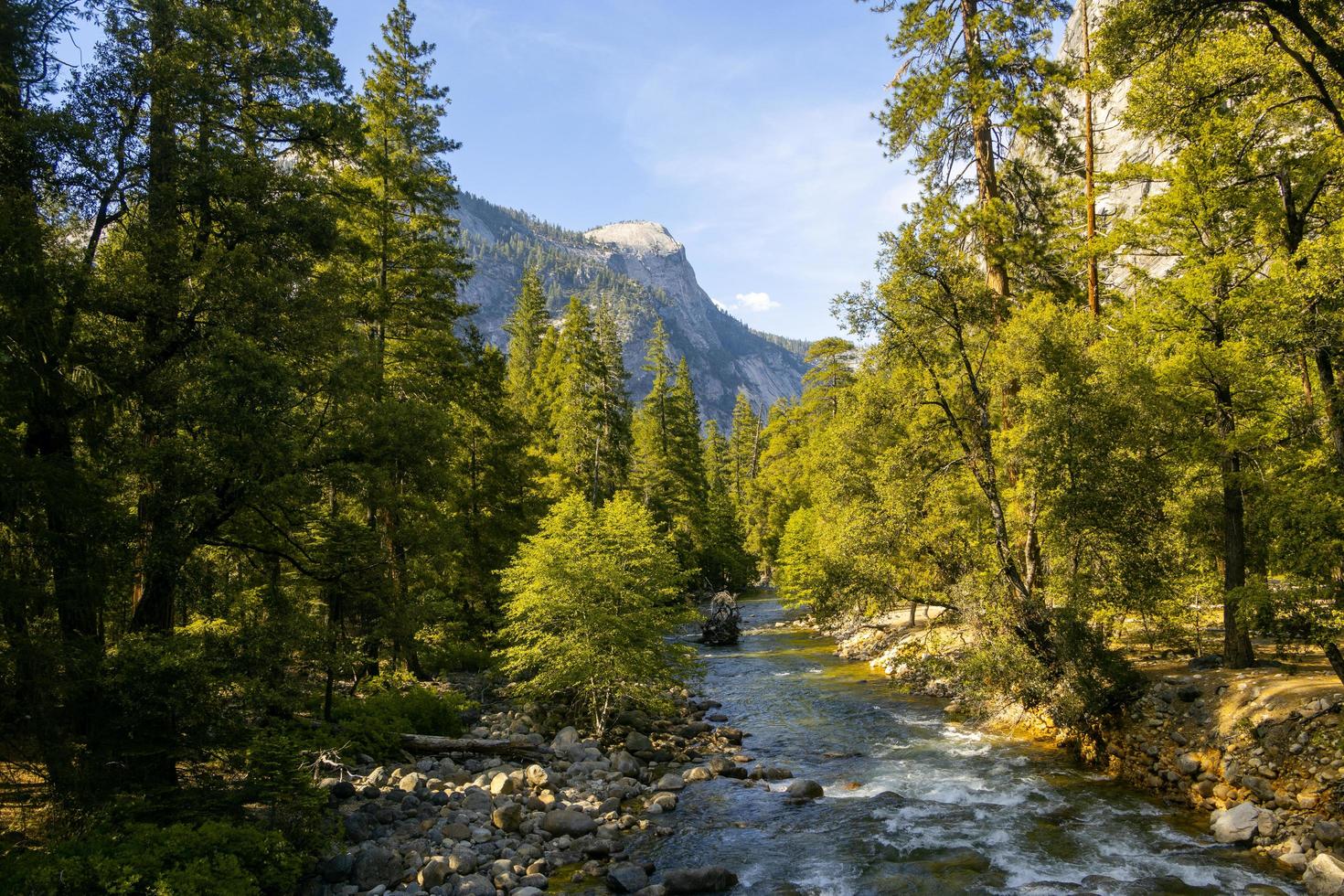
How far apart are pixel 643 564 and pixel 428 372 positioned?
25.2ft

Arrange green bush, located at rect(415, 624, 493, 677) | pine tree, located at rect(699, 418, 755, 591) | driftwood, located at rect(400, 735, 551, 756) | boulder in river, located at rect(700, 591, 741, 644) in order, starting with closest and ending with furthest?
driftwood, located at rect(400, 735, 551, 756) → green bush, located at rect(415, 624, 493, 677) → boulder in river, located at rect(700, 591, 741, 644) → pine tree, located at rect(699, 418, 755, 591)

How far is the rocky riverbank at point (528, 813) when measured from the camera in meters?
8.80

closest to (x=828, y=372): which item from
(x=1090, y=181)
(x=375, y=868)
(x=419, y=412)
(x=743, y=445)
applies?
(x=743, y=445)

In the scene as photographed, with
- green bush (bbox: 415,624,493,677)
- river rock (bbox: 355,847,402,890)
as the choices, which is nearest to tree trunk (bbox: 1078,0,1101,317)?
green bush (bbox: 415,624,493,677)

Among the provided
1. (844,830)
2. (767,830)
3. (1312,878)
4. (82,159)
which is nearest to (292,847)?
(767,830)

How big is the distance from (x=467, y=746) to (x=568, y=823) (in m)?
3.61

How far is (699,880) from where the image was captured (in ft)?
29.9

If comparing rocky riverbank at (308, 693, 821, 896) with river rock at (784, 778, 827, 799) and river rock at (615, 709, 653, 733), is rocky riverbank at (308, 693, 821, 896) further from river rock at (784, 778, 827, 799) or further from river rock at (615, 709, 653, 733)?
river rock at (615, 709, 653, 733)

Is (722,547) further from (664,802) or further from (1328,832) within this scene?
(1328,832)

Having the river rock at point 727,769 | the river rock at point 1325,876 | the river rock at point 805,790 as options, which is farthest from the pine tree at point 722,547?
the river rock at point 1325,876

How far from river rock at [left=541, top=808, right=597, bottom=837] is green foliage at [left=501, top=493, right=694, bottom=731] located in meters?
4.19

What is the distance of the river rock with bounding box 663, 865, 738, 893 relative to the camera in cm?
901

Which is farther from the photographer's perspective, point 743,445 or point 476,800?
point 743,445

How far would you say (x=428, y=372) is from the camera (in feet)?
59.6
